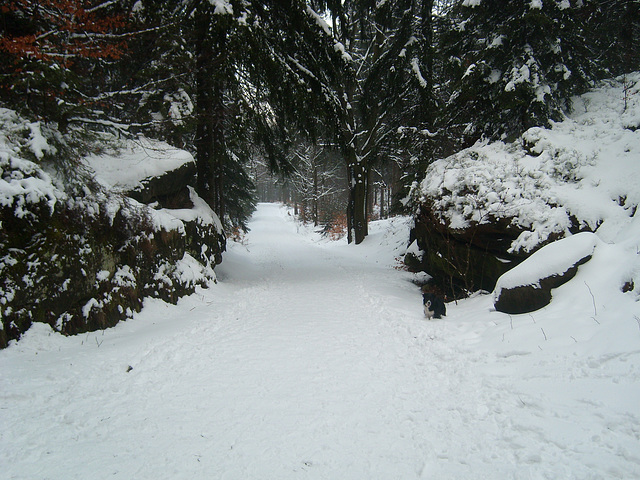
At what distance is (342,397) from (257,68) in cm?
799

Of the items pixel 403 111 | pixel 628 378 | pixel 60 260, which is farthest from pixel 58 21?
pixel 403 111

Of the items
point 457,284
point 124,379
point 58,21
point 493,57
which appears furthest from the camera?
point 493,57

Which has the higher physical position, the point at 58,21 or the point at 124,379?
the point at 58,21

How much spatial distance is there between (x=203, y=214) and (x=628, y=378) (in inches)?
361

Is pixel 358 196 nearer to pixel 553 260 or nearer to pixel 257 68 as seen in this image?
pixel 257 68

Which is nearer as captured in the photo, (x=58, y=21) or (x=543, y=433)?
(x=543, y=433)

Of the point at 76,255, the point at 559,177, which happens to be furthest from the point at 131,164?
the point at 559,177

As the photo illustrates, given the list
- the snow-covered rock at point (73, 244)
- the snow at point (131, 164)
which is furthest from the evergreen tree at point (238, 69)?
the snow-covered rock at point (73, 244)

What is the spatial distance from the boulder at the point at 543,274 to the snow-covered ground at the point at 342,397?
212 millimetres

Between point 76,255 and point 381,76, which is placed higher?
point 381,76

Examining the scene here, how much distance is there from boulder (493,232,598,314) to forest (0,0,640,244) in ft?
14.8

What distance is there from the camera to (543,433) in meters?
2.59

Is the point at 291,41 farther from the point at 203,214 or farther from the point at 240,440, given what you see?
the point at 240,440

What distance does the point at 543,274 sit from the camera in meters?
5.02
